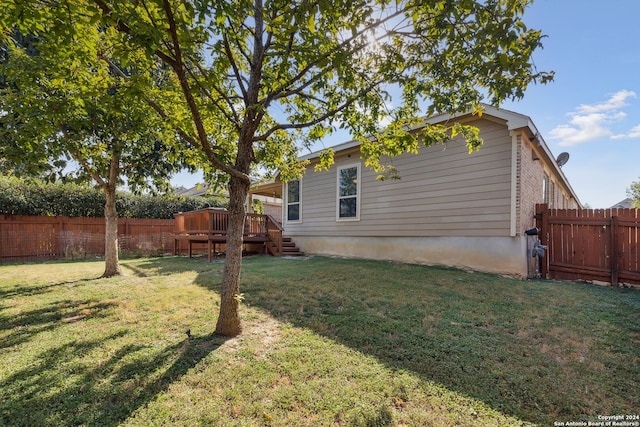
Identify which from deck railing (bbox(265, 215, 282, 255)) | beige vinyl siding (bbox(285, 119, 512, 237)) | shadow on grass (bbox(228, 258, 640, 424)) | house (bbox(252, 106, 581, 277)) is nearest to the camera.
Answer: shadow on grass (bbox(228, 258, 640, 424))

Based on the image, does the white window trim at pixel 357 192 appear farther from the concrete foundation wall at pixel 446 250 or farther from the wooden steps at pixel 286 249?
the wooden steps at pixel 286 249

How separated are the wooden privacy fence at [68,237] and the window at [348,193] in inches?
338

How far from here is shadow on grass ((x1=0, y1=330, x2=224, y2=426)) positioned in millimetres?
1897

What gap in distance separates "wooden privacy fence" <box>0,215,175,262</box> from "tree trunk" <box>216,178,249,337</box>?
38.4 feet

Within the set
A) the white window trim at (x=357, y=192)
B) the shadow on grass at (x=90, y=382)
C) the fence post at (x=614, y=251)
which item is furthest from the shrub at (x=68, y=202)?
the fence post at (x=614, y=251)

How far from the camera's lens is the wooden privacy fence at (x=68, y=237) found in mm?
10352

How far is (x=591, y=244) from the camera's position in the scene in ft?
21.1

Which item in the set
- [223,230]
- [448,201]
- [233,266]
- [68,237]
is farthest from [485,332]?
[68,237]

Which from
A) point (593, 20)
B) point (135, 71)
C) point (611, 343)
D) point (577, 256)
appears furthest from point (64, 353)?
point (593, 20)

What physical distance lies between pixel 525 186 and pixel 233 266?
684 cm

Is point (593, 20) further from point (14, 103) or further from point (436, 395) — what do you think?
point (14, 103)

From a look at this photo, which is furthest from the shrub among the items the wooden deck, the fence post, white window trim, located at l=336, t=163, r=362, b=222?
the fence post

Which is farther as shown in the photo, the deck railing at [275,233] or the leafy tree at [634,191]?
the leafy tree at [634,191]

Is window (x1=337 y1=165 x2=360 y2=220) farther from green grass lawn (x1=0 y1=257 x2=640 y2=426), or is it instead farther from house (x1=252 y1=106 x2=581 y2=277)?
green grass lawn (x1=0 y1=257 x2=640 y2=426)
